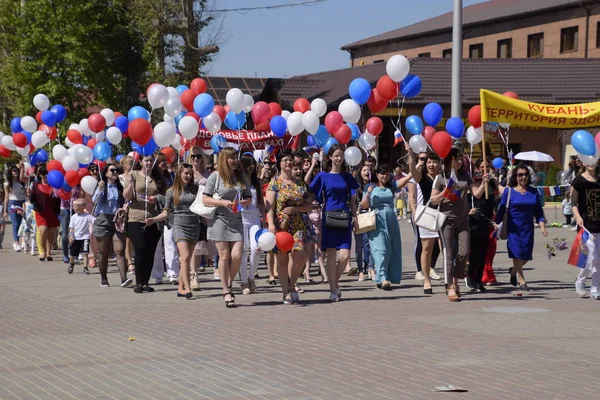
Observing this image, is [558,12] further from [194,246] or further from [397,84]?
[194,246]

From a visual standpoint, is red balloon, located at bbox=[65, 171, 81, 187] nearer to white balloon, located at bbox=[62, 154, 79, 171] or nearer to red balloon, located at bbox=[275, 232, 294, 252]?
white balloon, located at bbox=[62, 154, 79, 171]

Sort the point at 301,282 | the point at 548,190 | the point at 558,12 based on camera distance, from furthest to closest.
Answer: the point at 558,12, the point at 548,190, the point at 301,282

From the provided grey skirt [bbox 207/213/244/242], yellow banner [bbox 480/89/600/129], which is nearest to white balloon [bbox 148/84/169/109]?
grey skirt [bbox 207/213/244/242]

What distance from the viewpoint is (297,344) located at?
9.07 m

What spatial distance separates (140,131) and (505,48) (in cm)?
4440

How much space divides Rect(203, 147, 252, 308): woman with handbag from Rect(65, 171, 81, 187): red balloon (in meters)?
5.06

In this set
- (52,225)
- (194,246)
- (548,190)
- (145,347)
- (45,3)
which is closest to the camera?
(145,347)

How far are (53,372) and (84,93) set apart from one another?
3082 centimetres

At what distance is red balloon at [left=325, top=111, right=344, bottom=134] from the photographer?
1594 cm

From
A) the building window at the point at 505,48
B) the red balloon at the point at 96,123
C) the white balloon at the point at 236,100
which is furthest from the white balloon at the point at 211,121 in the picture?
the building window at the point at 505,48

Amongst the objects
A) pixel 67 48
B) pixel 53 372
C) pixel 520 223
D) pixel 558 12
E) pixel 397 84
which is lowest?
pixel 53 372

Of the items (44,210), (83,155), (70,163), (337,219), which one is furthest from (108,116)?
(337,219)

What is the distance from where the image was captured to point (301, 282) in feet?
48.5

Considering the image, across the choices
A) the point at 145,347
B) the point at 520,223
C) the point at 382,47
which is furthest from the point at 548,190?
the point at 382,47
